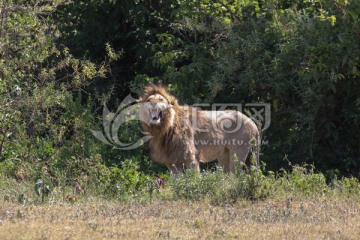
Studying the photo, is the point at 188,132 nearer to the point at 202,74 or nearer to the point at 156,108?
the point at 156,108

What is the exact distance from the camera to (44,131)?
14.3 metres

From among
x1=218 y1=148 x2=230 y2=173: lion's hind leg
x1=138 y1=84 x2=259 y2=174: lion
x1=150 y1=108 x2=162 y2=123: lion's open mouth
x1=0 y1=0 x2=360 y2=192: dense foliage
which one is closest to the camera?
x1=150 y1=108 x2=162 y2=123: lion's open mouth

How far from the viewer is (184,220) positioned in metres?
8.93

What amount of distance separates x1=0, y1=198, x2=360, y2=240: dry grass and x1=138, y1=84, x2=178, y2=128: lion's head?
2709 mm

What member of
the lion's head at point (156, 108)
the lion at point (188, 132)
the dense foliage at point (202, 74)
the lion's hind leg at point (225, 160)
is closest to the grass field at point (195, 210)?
the dense foliage at point (202, 74)

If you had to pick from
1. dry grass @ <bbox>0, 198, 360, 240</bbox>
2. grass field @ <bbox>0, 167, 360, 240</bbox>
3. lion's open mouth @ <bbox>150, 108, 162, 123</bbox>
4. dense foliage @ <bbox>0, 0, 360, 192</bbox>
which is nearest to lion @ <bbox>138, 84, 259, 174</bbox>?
lion's open mouth @ <bbox>150, 108, 162, 123</bbox>

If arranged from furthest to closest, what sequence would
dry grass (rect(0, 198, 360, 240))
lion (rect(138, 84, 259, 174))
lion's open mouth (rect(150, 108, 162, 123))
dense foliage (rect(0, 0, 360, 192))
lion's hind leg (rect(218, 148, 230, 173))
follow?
lion's hind leg (rect(218, 148, 230, 173)) < dense foliage (rect(0, 0, 360, 192)) < lion (rect(138, 84, 259, 174)) < lion's open mouth (rect(150, 108, 162, 123)) < dry grass (rect(0, 198, 360, 240))

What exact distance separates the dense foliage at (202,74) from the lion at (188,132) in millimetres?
649

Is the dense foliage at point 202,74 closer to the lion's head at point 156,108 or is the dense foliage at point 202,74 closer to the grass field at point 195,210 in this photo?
the lion's head at point 156,108

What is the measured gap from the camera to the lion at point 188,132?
12.7m

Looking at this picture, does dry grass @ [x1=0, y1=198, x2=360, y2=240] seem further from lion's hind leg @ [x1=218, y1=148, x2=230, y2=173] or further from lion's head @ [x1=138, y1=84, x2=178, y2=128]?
lion's hind leg @ [x1=218, y1=148, x2=230, y2=173]

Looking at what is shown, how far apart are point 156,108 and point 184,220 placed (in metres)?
3.92

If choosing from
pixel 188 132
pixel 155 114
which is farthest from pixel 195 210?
pixel 188 132

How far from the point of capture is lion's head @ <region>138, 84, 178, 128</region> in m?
12.6
